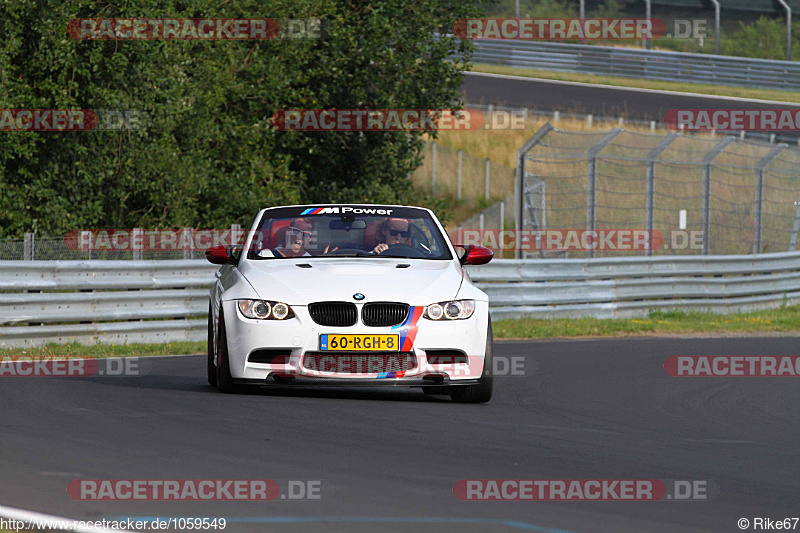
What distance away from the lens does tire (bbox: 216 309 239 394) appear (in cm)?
962

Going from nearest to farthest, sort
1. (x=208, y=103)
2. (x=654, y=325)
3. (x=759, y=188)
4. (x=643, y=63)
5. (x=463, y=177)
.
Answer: (x=654, y=325)
(x=759, y=188)
(x=208, y=103)
(x=463, y=177)
(x=643, y=63)

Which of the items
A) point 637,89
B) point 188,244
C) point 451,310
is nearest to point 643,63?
point 637,89

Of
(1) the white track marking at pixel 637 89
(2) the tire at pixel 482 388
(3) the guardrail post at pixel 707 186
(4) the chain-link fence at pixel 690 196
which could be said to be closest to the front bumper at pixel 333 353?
(2) the tire at pixel 482 388

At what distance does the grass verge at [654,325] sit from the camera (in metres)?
18.8

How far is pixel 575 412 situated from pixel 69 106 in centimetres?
1375

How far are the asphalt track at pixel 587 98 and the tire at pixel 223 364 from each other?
102 ft

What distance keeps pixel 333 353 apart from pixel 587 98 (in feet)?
111

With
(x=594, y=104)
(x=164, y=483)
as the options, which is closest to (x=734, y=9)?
(x=594, y=104)

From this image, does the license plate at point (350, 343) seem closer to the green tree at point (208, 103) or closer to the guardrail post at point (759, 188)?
the green tree at point (208, 103)

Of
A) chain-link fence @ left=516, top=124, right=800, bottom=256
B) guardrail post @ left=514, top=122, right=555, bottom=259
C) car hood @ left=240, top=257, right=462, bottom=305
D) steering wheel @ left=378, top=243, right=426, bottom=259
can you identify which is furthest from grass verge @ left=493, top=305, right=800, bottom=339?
car hood @ left=240, top=257, right=462, bottom=305

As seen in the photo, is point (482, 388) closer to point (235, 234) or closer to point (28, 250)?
point (28, 250)

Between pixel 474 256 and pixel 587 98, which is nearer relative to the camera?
pixel 474 256

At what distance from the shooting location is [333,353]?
364 inches

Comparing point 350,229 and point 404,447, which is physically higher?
point 350,229
